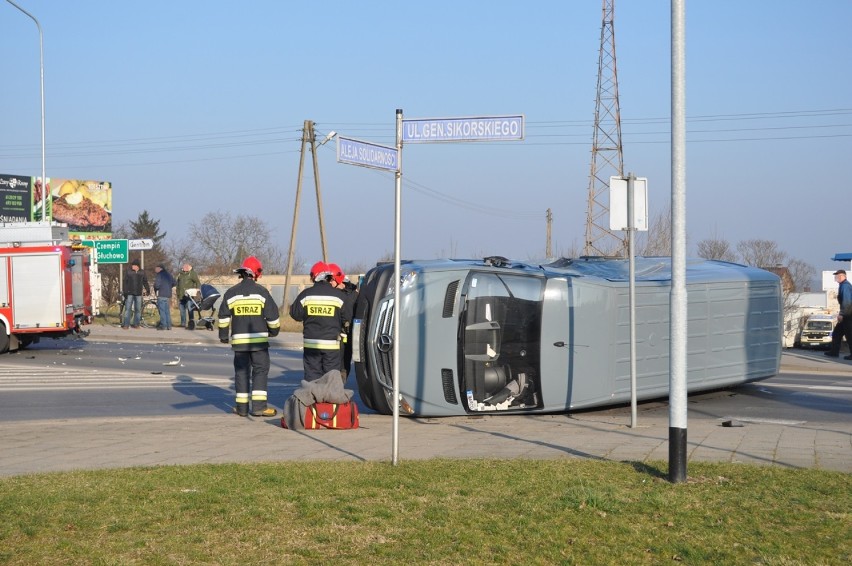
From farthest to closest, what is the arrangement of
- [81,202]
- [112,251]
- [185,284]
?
1. [81,202]
2. [112,251]
3. [185,284]

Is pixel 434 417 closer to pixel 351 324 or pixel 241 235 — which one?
pixel 351 324

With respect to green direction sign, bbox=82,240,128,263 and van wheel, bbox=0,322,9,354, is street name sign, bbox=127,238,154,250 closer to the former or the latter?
green direction sign, bbox=82,240,128,263

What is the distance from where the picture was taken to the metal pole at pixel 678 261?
25.1ft

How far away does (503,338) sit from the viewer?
494 inches

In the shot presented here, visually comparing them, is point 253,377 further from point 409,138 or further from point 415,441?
point 409,138

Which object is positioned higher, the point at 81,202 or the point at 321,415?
the point at 81,202

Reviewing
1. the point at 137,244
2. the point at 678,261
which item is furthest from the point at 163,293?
the point at 678,261

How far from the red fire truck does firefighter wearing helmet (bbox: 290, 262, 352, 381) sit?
13.9 m

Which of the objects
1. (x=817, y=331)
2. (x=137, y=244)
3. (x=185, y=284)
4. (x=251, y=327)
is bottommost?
(x=817, y=331)

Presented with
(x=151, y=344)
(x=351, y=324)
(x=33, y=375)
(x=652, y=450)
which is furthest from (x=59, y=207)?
(x=652, y=450)

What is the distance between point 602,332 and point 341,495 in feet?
20.3

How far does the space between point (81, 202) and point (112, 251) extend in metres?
28.7

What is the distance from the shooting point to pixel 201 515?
6742 mm

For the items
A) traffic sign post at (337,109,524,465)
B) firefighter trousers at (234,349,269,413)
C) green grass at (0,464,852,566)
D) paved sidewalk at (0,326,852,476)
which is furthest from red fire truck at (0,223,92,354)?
traffic sign post at (337,109,524,465)
